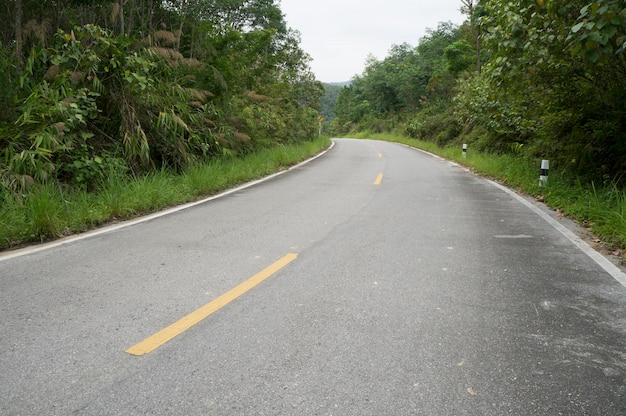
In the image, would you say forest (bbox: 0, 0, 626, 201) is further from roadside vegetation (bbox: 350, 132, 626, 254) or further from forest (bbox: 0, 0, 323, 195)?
roadside vegetation (bbox: 350, 132, 626, 254)

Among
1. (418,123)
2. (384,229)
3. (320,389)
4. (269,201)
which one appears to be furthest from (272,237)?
(418,123)

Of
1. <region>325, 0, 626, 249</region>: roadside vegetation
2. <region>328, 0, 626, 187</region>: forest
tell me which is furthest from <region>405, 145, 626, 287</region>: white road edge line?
<region>328, 0, 626, 187</region>: forest

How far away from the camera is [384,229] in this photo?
20.4ft

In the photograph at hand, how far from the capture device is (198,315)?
3355 mm

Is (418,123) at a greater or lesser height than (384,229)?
greater

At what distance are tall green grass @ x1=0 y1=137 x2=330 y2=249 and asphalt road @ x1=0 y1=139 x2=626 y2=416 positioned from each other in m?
0.53

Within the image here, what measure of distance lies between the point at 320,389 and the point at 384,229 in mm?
3943

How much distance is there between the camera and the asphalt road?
2.39m

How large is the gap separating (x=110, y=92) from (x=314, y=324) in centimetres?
725

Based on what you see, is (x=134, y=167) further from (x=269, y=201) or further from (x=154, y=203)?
(x=269, y=201)

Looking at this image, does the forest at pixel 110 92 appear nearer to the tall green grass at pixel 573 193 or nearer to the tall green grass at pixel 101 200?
the tall green grass at pixel 101 200

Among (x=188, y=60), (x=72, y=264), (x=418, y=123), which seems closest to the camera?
(x=72, y=264)

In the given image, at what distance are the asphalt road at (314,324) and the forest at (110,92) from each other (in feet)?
7.33

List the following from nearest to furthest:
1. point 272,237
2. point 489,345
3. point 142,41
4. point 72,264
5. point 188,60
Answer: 1. point 489,345
2. point 72,264
3. point 272,237
4. point 142,41
5. point 188,60
